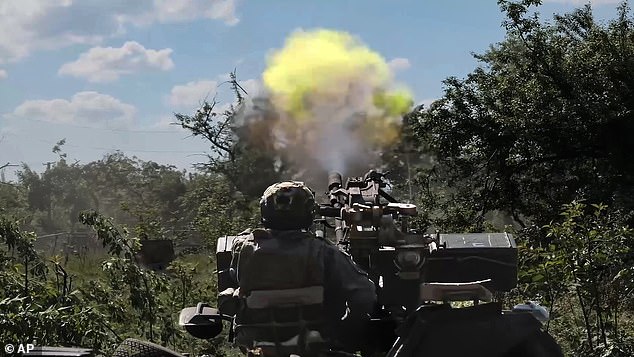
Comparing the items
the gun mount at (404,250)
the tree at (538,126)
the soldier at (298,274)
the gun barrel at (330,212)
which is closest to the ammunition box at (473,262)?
the gun mount at (404,250)

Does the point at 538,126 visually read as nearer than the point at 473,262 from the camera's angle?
No

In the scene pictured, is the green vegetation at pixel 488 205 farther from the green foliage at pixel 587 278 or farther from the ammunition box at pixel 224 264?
the ammunition box at pixel 224 264

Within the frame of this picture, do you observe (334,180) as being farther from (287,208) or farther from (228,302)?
(287,208)

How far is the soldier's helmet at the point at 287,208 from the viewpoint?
217 inches

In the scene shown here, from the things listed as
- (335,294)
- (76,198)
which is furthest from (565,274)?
(76,198)

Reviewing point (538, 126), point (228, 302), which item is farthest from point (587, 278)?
point (538, 126)

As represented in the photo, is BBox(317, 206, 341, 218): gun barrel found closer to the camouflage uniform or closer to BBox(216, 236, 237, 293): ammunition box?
BBox(216, 236, 237, 293): ammunition box

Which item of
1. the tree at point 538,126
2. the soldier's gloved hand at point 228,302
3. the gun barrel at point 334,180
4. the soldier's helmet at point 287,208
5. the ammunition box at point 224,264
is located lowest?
the soldier's gloved hand at point 228,302

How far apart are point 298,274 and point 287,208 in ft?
1.45

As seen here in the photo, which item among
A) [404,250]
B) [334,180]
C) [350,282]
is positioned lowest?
[350,282]

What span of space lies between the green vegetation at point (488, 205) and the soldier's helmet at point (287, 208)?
2.99 m

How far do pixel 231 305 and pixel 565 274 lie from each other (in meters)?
4.30

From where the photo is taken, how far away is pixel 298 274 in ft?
17.2

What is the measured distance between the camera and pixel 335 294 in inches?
217
